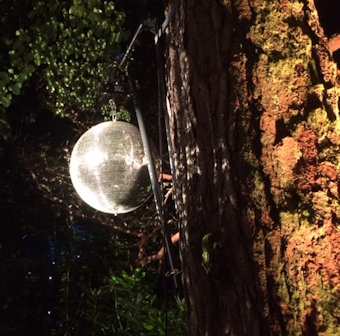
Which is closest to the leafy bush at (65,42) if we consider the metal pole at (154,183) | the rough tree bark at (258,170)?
the metal pole at (154,183)

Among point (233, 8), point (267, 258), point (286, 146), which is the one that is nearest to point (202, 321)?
point (267, 258)

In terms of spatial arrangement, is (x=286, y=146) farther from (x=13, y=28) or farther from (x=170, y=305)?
(x=13, y=28)

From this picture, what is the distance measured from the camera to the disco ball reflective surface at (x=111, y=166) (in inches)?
106

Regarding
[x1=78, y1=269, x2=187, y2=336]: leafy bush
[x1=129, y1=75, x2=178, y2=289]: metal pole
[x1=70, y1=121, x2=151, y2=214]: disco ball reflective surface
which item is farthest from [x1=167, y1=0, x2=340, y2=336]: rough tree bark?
[x1=78, y1=269, x2=187, y2=336]: leafy bush

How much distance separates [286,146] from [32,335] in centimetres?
819

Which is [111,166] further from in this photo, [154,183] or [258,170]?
[258,170]

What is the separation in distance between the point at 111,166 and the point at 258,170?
1477 mm

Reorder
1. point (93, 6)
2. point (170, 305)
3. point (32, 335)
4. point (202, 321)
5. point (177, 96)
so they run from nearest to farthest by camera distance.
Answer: point (202, 321)
point (177, 96)
point (93, 6)
point (170, 305)
point (32, 335)

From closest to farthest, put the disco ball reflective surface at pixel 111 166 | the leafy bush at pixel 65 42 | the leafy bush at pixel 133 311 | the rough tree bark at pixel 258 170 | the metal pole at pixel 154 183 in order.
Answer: the rough tree bark at pixel 258 170 < the metal pole at pixel 154 183 < the disco ball reflective surface at pixel 111 166 < the leafy bush at pixel 65 42 < the leafy bush at pixel 133 311

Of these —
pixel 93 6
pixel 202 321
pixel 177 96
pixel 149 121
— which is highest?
pixel 149 121

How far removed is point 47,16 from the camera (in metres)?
4.66

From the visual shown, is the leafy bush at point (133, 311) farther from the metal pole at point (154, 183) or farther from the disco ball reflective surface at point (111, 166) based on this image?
the metal pole at point (154, 183)

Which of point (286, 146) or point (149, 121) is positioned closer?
point (286, 146)

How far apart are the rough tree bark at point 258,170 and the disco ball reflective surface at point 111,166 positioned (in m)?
1.04
